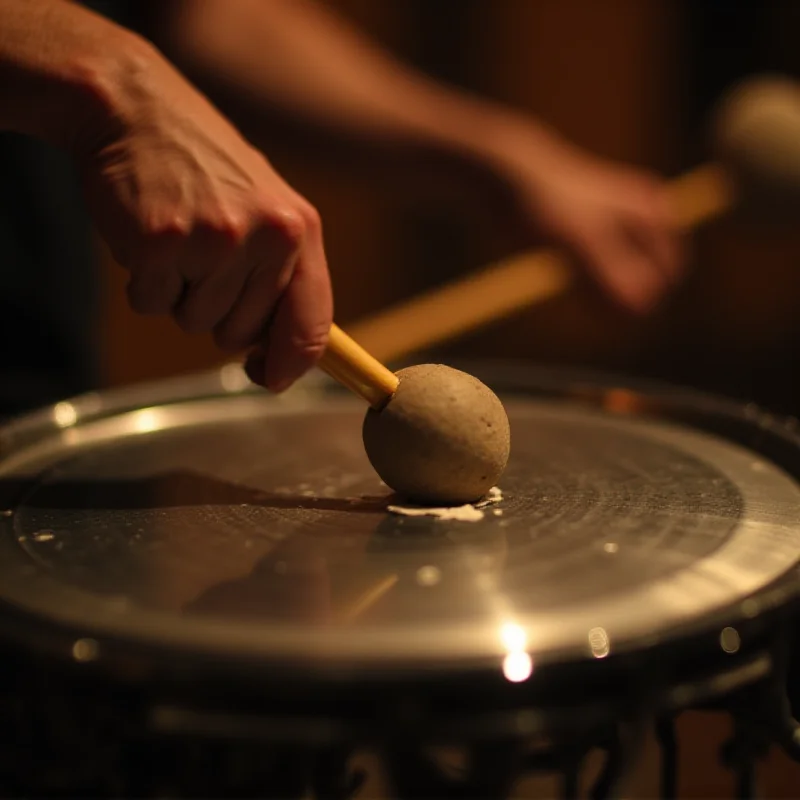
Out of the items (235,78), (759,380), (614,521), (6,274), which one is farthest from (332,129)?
(759,380)

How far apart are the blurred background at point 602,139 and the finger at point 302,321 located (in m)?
2.30

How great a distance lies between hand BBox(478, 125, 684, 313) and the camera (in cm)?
129

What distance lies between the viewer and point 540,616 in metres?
0.51

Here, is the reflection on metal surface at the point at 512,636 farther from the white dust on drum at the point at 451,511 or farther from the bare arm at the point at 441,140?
the bare arm at the point at 441,140

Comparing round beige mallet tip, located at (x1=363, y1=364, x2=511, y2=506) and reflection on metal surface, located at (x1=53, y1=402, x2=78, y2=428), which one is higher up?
round beige mallet tip, located at (x1=363, y1=364, x2=511, y2=506)

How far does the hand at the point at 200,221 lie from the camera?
0.64m

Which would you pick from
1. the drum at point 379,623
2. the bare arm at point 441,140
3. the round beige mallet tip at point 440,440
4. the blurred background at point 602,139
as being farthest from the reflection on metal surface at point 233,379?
the blurred background at point 602,139

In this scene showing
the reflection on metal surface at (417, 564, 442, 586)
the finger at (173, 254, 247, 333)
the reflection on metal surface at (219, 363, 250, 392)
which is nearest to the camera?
the reflection on metal surface at (417, 564, 442, 586)

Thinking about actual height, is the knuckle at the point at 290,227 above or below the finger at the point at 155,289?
above

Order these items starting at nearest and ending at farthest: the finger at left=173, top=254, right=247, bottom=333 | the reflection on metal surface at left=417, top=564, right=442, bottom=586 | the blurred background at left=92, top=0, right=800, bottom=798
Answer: the reflection on metal surface at left=417, top=564, right=442, bottom=586 < the finger at left=173, top=254, right=247, bottom=333 < the blurred background at left=92, top=0, right=800, bottom=798

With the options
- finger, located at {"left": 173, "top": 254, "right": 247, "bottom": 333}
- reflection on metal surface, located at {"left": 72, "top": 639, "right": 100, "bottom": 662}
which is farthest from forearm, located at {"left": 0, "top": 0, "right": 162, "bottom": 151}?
reflection on metal surface, located at {"left": 72, "top": 639, "right": 100, "bottom": 662}

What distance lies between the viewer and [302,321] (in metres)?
0.68

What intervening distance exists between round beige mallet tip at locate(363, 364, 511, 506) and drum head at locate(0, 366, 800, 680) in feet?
0.09

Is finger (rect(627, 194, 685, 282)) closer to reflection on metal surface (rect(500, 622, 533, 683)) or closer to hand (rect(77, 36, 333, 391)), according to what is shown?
hand (rect(77, 36, 333, 391))
